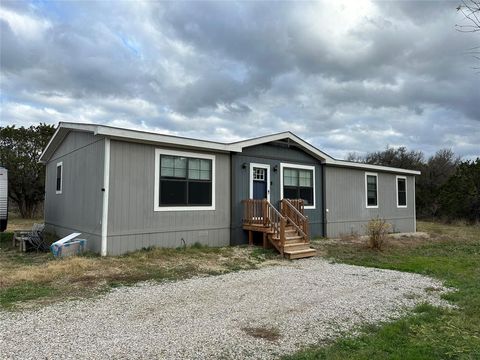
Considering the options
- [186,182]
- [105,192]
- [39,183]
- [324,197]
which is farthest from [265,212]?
[39,183]

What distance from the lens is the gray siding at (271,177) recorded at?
10.9 metres

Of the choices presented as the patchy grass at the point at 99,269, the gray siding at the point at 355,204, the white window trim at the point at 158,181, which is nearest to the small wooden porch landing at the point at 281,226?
the patchy grass at the point at 99,269

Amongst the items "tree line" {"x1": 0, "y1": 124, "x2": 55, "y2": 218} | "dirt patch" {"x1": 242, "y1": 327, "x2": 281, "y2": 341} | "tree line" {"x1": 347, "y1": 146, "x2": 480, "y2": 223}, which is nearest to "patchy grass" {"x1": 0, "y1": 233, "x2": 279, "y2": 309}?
"dirt patch" {"x1": 242, "y1": 327, "x2": 281, "y2": 341}

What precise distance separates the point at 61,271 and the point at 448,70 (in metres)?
6.94

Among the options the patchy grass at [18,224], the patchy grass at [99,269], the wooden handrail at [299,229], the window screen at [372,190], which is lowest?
the patchy grass at [99,269]

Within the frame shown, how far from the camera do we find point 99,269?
277 inches

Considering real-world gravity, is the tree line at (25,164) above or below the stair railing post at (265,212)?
above

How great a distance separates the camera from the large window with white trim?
1248 cm

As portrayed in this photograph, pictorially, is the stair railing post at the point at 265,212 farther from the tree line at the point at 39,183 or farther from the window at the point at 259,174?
the tree line at the point at 39,183

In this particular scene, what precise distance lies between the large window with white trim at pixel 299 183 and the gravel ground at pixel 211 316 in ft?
18.5

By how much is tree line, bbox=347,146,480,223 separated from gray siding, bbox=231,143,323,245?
14671 mm

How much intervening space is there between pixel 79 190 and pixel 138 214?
8.14 feet

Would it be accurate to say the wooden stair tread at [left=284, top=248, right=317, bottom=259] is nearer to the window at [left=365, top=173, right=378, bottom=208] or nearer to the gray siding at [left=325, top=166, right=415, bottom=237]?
the gray siding at [left=325, top=166, right=415, bottom=237]

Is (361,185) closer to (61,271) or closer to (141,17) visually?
(141,17)
